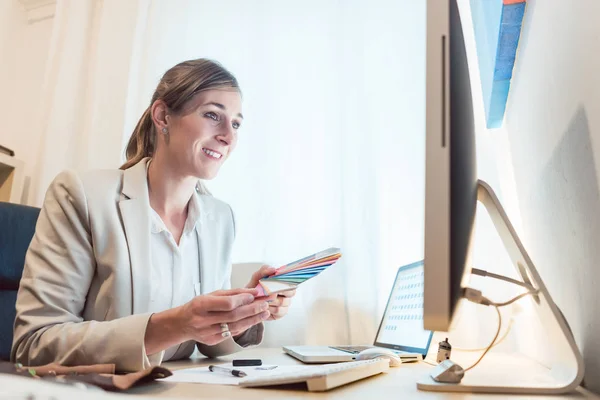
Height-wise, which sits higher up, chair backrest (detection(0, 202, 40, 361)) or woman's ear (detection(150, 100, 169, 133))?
woman's ear (detection(150, 100, 169, 133))

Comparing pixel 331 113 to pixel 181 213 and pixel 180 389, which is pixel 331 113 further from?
pixel 180 389

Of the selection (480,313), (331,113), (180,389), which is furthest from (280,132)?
(180,389)

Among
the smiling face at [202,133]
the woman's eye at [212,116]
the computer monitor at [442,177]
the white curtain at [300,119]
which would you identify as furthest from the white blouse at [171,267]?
the computer monitor at [442,177]

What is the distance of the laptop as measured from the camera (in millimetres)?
1003

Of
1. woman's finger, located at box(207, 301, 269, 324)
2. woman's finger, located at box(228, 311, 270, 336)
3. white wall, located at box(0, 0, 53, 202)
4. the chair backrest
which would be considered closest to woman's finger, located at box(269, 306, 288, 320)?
woman's finger, located at box(228, 311, 270, 336)

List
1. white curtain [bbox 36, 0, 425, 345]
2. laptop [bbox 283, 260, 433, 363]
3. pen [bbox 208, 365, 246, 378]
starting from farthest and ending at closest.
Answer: white curtain [bbox 36, 0, 425, 345]
laptop [bbox 283, 260, 433, 363]
pen [bbox 208, 365, 246, 378]

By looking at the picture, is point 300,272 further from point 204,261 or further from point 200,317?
point 204,261

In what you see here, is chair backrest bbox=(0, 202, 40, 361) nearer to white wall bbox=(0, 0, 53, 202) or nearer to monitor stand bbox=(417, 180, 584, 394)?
white wall bbox=(0, 0, 53, 202)

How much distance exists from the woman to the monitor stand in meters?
0.35

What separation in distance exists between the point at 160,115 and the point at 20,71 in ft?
4.33

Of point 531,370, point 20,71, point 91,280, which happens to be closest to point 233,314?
point 91,280

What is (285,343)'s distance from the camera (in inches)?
57.7

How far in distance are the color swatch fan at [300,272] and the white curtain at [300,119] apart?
58 cm

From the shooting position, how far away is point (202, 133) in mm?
1206
